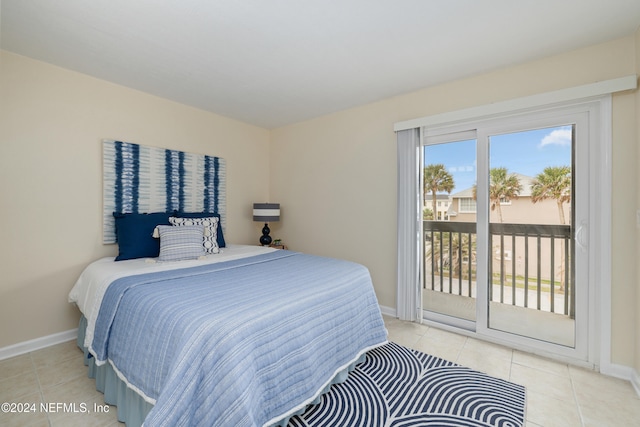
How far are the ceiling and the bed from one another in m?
1.71

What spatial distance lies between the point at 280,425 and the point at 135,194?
103 inches

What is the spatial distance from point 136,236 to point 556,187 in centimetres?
375

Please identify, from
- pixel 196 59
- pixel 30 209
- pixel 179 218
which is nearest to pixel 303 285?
pixel 179 218

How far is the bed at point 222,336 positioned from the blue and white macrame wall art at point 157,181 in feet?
2.65

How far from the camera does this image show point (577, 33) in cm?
194

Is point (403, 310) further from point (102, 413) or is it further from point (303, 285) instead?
point (102, 413)

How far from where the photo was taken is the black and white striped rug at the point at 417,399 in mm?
1594

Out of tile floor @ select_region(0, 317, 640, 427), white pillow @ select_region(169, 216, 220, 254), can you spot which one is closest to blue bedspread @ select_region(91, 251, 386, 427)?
tile floor @ select_region(0, 317, 640, 427)

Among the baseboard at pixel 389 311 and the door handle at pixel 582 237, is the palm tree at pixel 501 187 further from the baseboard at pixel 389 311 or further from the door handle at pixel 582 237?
the baseboard at pixel 389 311

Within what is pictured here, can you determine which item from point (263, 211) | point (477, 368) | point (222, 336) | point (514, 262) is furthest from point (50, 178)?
point (514, 262)

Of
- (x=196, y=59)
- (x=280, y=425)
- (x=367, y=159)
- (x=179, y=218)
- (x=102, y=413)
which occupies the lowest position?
(x=102, y=413)

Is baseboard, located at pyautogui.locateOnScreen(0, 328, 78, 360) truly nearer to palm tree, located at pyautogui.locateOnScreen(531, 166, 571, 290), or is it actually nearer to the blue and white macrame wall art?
the blue and white macrame wall art

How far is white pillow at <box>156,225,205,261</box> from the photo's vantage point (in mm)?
2549

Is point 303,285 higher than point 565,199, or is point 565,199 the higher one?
point 565,199
